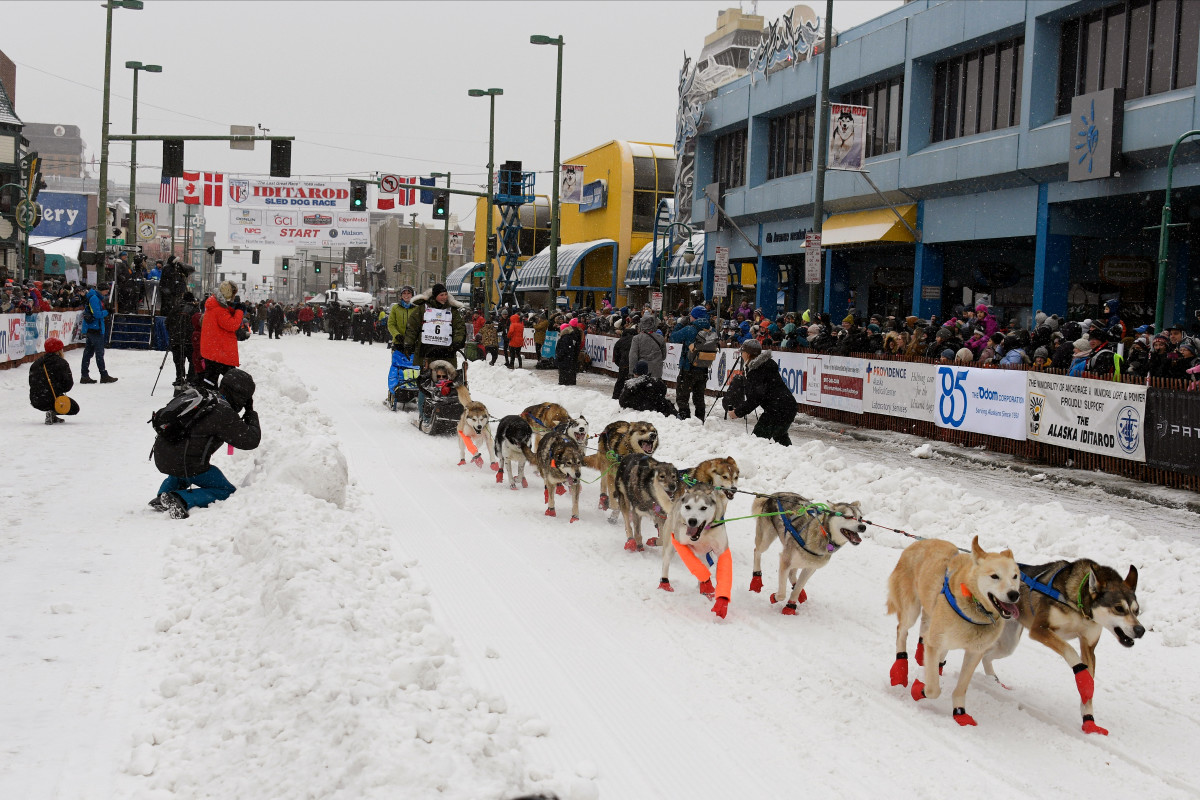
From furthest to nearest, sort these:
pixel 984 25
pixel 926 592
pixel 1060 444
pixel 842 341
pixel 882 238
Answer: pixel 882 238, pixel 984 25, pixel 842 341, pixel 1060 444, pixel 926 592

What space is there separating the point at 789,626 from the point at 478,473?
6264mm

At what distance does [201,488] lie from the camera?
9.18 metres

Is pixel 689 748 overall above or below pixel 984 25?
below

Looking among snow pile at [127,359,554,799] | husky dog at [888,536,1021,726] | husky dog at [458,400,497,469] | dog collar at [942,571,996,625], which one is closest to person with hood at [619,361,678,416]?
husky dog at [458,400,497,469]

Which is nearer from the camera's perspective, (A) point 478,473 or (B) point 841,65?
(A) point 478,473

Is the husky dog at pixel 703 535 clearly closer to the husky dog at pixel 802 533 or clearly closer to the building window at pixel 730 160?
the husky dog at pixel 802 533

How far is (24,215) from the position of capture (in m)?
31.4

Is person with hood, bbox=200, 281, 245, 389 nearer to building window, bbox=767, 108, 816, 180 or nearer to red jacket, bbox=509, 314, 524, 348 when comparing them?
red jacket, bbox=509, 314, 524, 348

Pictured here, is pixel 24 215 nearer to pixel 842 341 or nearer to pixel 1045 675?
pixel 842 341

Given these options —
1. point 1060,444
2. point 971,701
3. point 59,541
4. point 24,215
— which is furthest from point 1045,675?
point 24,215

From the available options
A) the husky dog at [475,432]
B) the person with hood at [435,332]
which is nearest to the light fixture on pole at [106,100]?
the person with hood at [435,332]

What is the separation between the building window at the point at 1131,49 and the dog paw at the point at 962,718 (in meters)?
18.0

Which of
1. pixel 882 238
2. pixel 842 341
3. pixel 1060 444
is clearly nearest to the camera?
pixel 1060 444

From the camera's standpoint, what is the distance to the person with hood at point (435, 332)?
16.4m
